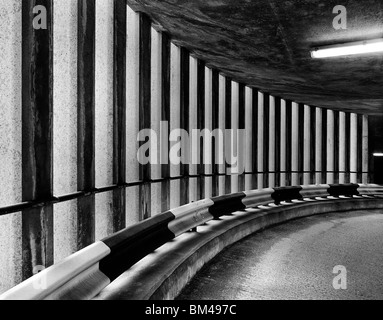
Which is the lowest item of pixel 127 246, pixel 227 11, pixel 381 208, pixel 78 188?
pixel 381 208

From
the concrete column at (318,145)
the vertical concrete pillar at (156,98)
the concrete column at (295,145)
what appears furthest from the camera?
the concrete column at (318,145)

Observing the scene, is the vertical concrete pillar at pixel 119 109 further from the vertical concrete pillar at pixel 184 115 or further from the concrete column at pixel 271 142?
the concrete column at pixel 271 142

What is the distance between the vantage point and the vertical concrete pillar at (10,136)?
2627mm

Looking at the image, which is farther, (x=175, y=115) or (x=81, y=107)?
(x=175, y=115)

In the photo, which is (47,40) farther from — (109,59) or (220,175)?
(220,175)

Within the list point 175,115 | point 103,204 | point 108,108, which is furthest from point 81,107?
point 175,115

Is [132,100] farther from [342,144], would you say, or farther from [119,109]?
[342,144]

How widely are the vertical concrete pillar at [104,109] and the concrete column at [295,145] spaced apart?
894 cm

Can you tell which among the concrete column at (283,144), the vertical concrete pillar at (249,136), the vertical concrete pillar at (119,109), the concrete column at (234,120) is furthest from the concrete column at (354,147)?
the vertical concrete pillar at (119,109)

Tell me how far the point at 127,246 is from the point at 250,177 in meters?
7.40

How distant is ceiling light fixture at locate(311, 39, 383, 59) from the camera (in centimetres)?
529

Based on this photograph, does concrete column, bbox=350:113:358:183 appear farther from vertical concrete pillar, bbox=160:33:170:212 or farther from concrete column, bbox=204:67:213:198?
vertical concrete pillar, bbox=160:33:170:212

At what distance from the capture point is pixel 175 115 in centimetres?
648
